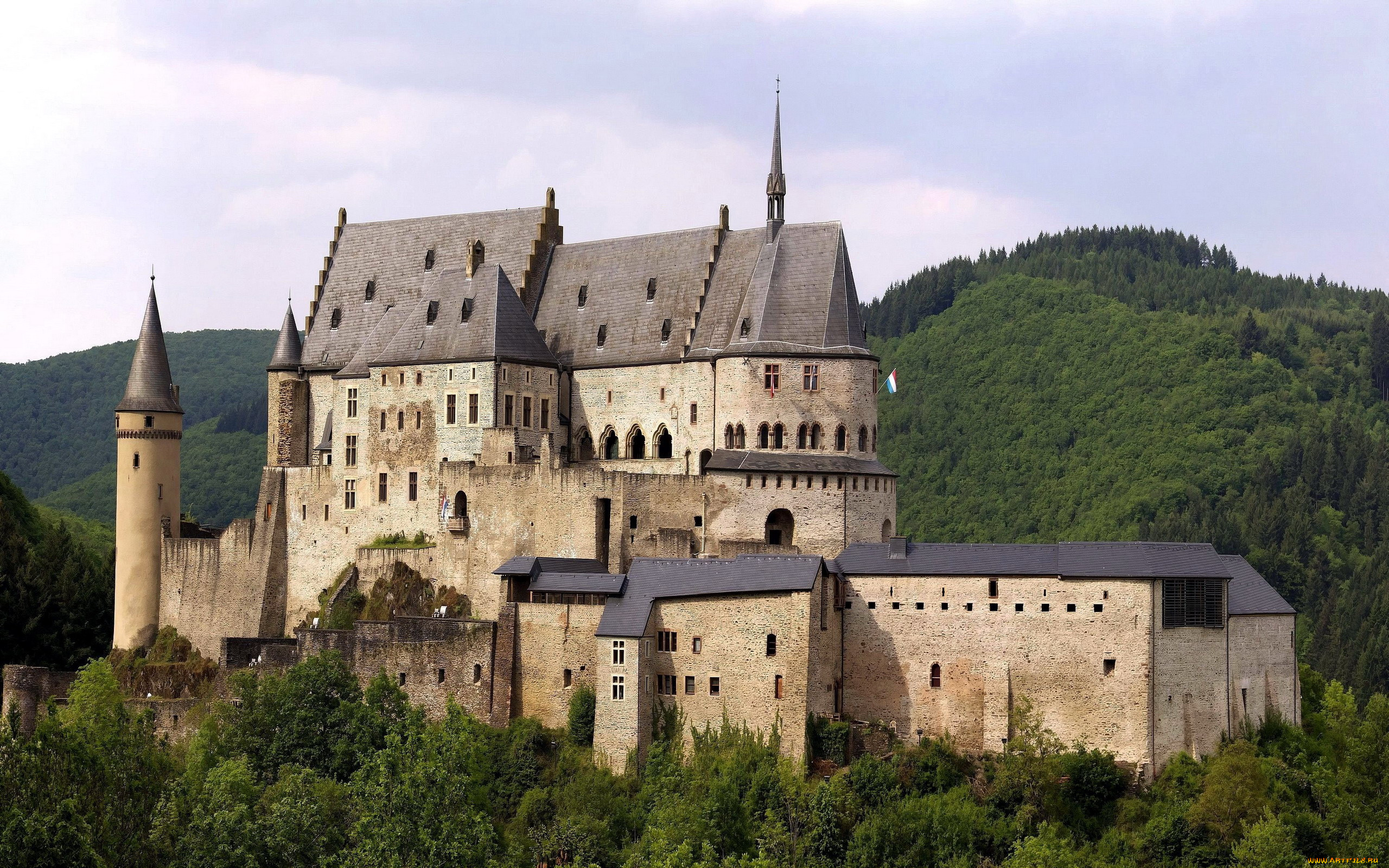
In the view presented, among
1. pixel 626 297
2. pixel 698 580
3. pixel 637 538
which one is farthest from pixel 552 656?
pixel 626 297

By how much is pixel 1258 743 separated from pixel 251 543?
3874 centimetres

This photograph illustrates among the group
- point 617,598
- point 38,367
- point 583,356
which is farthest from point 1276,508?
point 38,367

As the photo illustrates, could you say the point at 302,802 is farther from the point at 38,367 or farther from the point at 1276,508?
the point at 38,367

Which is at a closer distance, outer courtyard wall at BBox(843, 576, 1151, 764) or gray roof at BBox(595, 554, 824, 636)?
outer courtyard wall at BBox(843, 576, 1151, 764)

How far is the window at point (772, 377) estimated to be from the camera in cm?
7200

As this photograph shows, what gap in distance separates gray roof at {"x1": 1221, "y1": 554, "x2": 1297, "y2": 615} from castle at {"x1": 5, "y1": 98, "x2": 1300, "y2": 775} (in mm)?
165

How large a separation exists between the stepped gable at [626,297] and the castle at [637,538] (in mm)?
118

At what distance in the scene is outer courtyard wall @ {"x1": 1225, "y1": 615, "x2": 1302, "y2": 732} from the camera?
6275 centimetres

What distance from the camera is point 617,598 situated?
63.9 metres

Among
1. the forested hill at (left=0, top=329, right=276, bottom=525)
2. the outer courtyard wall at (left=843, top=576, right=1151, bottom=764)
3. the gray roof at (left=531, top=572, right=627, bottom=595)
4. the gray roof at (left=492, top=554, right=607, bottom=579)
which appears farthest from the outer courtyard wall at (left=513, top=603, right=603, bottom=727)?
the forested hill at (left=0, top=329, right=276, bottom=525)

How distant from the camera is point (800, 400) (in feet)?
236

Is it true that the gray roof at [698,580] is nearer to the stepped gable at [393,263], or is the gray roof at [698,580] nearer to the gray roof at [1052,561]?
the gray roof at [1052,561]

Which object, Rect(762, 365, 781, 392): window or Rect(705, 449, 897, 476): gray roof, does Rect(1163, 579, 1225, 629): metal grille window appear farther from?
Rect(762, 365, 781, 392): window

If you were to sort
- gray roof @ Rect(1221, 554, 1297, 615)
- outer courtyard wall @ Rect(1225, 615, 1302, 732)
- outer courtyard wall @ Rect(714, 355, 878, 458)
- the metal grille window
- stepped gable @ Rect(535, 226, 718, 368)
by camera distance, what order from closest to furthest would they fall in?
the metal grille window → outer courtyard wall @ Rect(1225, 615, 1302, 732) → gray roof @ Rect(1221, 554, 1297, 615) → outer courtyard wall @ Rect(714, 355, 878, 458) → stepped gable @ Rect(535, 226, 718, 368)
